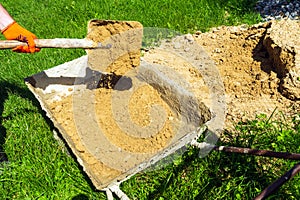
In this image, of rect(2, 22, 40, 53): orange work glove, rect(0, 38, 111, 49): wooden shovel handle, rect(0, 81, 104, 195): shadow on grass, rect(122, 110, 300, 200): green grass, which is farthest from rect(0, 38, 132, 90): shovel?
rect(122, 110, 300, 200): green grass

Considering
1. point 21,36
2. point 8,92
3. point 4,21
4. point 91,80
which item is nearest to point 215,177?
point 91,80

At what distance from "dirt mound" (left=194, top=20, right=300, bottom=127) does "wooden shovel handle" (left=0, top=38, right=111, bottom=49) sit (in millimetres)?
1400

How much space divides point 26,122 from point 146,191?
1.52 m

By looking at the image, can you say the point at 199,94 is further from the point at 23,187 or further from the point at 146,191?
the point at 23,187

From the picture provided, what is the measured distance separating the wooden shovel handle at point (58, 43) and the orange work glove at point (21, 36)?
3 centimetres

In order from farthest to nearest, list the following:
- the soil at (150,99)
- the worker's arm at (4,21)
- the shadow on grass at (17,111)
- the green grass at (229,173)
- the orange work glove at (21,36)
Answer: the soil at (150,99) → the shadow on grass at (17,111) → the worker's arm at (4,21) → the orange work glove at (21,36) → the green grass at (229,173)

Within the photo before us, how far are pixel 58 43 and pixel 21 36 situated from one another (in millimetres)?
295

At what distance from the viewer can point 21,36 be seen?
3.07m

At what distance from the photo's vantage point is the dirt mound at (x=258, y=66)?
363 cm

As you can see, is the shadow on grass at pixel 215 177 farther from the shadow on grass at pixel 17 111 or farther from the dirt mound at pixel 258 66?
the shadow on grass at pixel 17 111

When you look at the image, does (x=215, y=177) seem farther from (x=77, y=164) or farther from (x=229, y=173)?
(x=77, y=164)

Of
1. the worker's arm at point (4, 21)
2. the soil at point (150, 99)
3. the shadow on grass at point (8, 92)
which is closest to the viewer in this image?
the worker's arm at point (4, 21)

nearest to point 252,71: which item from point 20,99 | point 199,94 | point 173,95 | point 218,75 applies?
point 218,75

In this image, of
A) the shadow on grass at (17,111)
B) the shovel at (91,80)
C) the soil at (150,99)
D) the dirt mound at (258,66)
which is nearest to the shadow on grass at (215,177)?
the soil at (150,99)
